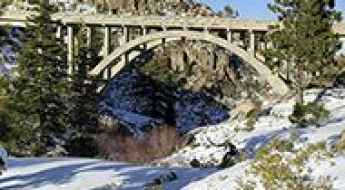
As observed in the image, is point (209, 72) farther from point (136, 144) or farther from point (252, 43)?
point (252, 43)

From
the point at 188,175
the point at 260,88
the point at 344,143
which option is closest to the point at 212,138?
the point at 188,175

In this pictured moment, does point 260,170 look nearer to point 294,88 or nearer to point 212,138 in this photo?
point 212,138

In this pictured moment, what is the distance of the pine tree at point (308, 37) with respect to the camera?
143ft

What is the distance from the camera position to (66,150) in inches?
1720

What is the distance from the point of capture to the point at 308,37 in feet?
144

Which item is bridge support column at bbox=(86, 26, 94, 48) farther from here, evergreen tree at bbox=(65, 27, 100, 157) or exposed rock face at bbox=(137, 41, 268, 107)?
exposed rock face at bbox=(137, 41, 268, 107)

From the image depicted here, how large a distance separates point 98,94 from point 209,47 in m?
47.4

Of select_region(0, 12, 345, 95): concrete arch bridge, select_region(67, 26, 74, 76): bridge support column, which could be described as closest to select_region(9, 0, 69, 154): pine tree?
select_region(67, 26, 74, 76): bridge support column

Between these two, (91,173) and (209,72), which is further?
(209,72)

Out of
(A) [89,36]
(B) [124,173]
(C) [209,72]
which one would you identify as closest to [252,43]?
(A) [89,36]

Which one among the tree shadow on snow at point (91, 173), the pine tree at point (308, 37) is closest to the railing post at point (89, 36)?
the pine tree at point (308, 37)

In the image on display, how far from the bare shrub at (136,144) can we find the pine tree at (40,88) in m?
9.87

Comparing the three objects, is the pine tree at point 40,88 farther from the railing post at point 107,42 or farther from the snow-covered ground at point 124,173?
the snow-covered ground at point 124,173

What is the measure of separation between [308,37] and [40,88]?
1558 cm
